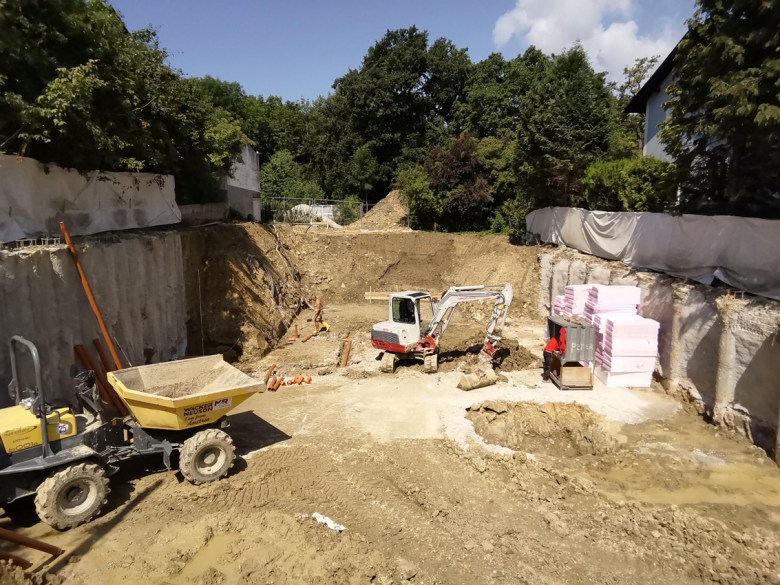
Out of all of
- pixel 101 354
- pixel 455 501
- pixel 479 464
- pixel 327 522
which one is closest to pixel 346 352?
pixel 101 354

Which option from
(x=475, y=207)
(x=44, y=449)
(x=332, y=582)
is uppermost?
(x=475, y=207)

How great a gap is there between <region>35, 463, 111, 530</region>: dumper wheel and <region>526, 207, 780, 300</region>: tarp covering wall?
12.5 meters

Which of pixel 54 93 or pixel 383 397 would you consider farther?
pixel 383 397

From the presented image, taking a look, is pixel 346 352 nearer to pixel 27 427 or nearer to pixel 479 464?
pixel 479 464

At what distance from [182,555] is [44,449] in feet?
8.01

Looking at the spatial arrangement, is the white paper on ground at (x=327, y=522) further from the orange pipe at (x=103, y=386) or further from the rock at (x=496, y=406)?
the rock at (x=496, y=406)

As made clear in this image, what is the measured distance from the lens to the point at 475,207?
31.9 meters

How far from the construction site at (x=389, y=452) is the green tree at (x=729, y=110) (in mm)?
2687

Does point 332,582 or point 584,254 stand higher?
point 584,254

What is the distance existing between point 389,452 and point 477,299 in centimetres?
582

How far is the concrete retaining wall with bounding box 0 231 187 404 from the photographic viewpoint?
912cm

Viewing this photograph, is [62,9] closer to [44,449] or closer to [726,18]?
Answer: [44,449]

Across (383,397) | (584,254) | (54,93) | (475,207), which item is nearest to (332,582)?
(383,397)

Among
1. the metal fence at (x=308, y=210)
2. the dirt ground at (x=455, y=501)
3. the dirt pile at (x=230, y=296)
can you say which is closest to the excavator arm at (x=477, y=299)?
→ the dirt ground at (x=455, y=501)
